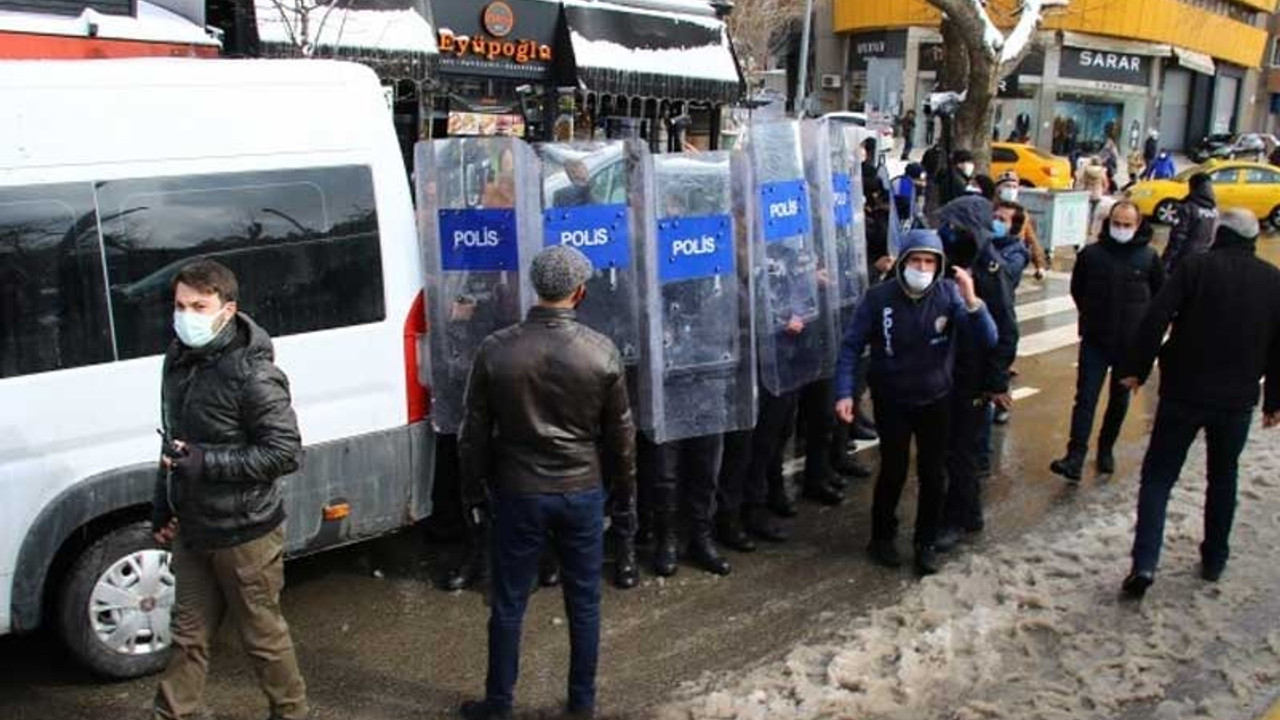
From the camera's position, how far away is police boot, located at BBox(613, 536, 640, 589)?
16.6 feet

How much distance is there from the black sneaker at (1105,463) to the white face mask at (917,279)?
2552 millimetres

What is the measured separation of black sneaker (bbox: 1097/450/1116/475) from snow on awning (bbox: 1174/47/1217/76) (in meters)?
44.6

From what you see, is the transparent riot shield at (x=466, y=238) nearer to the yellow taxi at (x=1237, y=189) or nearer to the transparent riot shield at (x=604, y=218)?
the transparent riot shield at (x=604, y=218)

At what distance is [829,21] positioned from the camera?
46.7 m

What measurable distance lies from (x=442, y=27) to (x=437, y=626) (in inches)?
370

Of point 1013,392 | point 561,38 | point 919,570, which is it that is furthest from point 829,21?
point 919,570

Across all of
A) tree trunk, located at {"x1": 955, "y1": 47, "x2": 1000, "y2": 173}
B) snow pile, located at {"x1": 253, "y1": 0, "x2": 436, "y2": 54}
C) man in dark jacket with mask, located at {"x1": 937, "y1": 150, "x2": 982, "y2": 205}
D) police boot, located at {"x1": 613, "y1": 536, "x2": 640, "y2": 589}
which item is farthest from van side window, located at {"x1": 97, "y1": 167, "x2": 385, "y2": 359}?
tree trunk, located at {"x1": 955, "y1": 47, "x2": 1000, "y2": 173}

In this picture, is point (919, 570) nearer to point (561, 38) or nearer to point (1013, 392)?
point (1013, 392)

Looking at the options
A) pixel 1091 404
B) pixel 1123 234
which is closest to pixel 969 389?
pixel 1091 404

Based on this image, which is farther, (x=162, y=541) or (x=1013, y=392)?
(x=1013, y=392)

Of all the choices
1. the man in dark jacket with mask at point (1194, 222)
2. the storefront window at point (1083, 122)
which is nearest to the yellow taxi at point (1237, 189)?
the man in dark jacket with mask at point (1194, 222)

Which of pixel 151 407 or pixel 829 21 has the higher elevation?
pixel 829 21

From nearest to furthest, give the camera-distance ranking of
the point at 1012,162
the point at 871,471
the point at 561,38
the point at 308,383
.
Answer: the point at 308,383
the point at 871,471
the point at 561,38
the point at 1012,162

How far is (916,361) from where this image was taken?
5.05 m
